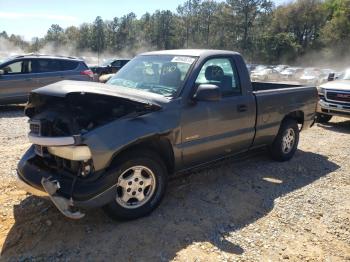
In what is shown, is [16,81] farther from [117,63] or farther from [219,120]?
[117,63]

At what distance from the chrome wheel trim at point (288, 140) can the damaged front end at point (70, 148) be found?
9.96 feet

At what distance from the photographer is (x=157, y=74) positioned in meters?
4.76

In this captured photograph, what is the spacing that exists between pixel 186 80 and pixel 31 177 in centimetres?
203

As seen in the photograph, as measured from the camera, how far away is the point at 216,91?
14.0 feet

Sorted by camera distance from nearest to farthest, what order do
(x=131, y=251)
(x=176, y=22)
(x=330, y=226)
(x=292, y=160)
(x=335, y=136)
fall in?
(x=131, y=251), (x=330, y=226), (x=292, y=160), (x=335, y=136), (x=176, y=22)

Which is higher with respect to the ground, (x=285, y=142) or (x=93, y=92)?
(x=93, y=92)

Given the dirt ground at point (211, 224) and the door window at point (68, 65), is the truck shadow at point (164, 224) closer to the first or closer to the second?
the dirt ground at point (211, 224)

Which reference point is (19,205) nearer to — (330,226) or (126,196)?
(126,196)

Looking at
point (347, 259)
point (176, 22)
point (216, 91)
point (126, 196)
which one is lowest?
point (347, 259)

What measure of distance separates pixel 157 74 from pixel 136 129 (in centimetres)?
119

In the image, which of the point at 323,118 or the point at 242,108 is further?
the point at 323,118

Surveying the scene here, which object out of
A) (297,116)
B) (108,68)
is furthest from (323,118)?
(108,68)

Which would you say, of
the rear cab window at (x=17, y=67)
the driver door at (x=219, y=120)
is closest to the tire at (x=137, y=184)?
the driver door at (x=219, y=120)

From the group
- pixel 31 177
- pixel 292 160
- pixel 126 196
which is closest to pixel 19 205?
pixel 31 177
